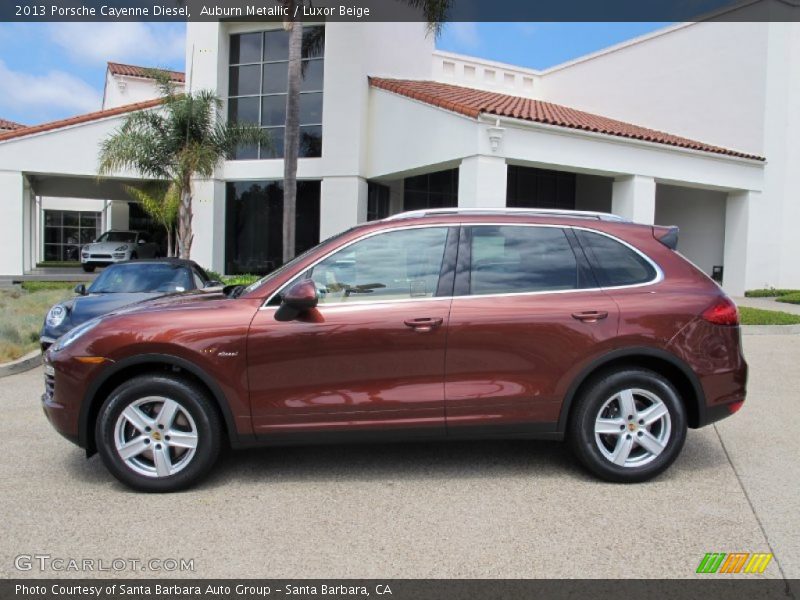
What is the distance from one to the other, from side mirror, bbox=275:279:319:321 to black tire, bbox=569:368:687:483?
191cm

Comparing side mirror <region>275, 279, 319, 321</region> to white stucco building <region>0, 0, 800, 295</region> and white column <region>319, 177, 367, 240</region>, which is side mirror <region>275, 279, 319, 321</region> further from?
white column <region>319, 177, 367, 240</region>

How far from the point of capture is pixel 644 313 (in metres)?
4.11

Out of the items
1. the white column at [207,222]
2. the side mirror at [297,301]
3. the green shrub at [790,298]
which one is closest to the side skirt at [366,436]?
the side mirror at [297,301]

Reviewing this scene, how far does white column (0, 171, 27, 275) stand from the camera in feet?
61.5

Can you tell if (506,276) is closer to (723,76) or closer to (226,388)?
(226,388)

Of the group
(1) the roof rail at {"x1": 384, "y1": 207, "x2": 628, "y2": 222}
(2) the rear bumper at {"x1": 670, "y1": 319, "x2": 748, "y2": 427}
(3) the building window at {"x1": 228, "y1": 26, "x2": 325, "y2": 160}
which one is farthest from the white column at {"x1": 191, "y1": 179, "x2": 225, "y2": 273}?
(2) the rear bumper at {"x1": 670, "y1": 319, "x2": 748, "y2": 427}

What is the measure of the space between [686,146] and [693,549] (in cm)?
1521

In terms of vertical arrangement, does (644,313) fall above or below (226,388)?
above

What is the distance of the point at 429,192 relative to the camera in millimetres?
19844

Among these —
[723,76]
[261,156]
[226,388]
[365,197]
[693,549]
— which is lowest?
[693,549]

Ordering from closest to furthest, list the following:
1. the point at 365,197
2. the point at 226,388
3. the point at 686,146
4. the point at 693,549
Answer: the point at 693,549, the point at 226,388, the point at 686,146, the point at 365,197

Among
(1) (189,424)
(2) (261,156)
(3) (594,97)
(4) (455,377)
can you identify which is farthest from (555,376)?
(3) (594,97)

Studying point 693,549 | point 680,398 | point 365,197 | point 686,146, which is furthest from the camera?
point 365,197

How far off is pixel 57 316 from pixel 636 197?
1338cm
